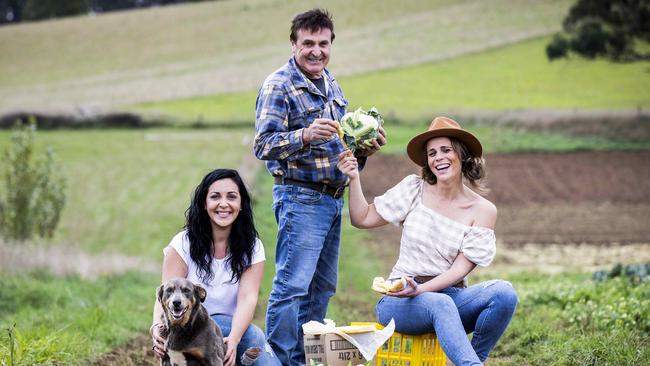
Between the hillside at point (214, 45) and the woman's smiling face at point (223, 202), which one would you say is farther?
the hillside at point (214, 45)

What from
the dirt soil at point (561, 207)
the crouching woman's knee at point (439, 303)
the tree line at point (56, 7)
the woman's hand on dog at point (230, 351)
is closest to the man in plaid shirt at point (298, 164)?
the woman's hand on dog at point (230, 351)

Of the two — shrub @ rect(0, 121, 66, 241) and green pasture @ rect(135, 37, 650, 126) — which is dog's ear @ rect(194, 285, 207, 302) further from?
green pasture @ rect(135, 37, 650, 126)

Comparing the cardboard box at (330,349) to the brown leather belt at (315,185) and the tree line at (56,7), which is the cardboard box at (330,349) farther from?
the tree line at (56,7)

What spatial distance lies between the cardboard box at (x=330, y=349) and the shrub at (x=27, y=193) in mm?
9584

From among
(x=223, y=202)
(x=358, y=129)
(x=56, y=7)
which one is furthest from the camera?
(x=56, y=7)

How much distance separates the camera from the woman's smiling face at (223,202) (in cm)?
473

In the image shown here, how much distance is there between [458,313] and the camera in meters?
4.58

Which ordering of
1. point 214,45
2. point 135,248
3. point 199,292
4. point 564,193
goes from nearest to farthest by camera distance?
point 199,292 < point 135,248 < point 564,193 < point 214,45

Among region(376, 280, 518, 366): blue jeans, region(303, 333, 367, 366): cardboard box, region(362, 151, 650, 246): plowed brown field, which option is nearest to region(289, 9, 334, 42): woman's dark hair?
region(376, 280, 518, 366): blue jeans

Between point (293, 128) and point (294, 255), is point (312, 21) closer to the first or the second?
point (293, 128)

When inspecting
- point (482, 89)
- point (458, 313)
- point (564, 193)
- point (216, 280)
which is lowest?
point (564, 193)

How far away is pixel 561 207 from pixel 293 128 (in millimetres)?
13259

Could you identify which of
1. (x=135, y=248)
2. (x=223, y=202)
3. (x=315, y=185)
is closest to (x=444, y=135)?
(x=315, y=185)

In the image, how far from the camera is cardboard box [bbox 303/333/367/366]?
4613 millimetres
